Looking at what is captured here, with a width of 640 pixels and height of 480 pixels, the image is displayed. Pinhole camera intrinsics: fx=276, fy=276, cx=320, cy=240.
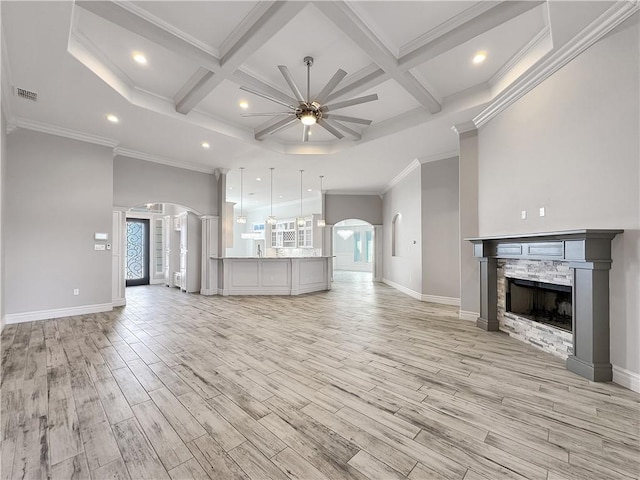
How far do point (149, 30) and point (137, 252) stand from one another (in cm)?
799

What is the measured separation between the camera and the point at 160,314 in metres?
5.04

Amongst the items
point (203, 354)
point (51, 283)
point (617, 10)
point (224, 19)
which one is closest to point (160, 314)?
point (51, 283)

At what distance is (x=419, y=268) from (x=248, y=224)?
10290 millimetres

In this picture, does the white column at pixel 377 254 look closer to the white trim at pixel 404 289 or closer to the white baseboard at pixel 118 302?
the white trim at pixel 404 289

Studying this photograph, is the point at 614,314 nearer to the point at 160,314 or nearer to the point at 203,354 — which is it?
the point at 203,354

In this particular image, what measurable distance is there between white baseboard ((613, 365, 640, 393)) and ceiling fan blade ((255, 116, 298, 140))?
429cm

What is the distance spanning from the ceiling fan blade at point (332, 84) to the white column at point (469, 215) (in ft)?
8.34

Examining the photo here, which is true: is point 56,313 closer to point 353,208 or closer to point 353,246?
point 353,208

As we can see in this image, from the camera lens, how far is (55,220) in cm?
474

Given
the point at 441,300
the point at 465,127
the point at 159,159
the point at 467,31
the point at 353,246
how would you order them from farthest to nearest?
1. the point at 353,246
2. the point at 159,159
3. the point at 441,300
4. the point at 465,127
5. the point at 467,31

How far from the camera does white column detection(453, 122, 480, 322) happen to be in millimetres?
4543

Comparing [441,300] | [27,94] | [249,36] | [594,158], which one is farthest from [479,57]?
[27,94]

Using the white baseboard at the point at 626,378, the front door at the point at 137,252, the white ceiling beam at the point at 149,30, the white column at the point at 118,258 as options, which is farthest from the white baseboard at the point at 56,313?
the white baseboard at the point at 626,378

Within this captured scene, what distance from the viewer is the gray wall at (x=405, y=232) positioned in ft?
22.2
